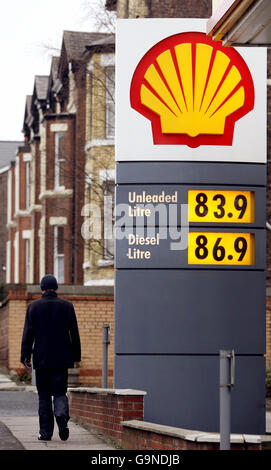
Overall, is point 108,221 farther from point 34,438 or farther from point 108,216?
point 34,438

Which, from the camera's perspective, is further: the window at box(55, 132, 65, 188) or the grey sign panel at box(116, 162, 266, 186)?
the window at box(55, 132, 65, 188)

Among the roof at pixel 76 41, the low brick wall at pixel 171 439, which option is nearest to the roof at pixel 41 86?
the roof at pixel 76 41

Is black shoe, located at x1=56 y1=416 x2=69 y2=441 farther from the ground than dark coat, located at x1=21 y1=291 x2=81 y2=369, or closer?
closer

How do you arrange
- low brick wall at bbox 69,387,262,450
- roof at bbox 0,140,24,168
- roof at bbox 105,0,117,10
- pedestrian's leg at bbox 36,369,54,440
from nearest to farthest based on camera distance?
low brick wall at bbox 69,387,262,450
pedestrian's leg at bbox 36,369,54,440
roof at bbox 105,0,117,10
roof at bbox 0,140,24,168

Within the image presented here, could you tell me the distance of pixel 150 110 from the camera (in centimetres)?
1342

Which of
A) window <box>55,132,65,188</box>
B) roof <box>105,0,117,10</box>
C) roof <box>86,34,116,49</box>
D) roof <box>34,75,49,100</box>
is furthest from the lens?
roof <box>34,75,49,100</box>

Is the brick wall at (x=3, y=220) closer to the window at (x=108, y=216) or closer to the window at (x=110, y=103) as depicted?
the window at (x=110, y=103)

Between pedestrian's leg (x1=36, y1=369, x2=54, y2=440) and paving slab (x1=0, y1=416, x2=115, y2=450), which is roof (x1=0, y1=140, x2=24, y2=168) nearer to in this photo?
paving slab (x1=0, y1=416, x2=115, y2=450)

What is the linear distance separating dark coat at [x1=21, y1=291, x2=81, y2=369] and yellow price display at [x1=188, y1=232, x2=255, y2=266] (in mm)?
2000

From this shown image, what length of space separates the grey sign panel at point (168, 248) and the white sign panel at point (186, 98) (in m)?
0.90

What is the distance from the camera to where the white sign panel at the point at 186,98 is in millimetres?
13352

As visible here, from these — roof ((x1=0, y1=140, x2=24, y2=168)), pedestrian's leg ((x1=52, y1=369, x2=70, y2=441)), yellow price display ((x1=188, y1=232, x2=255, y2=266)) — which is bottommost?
pedestrian's leg ((x1=52, y1=369, x2=70, y2=441))

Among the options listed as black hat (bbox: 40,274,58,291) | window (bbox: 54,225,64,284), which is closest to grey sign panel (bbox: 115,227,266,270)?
black hat (bbox: 40,274,58,291)

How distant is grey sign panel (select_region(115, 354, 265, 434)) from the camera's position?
13078mm
